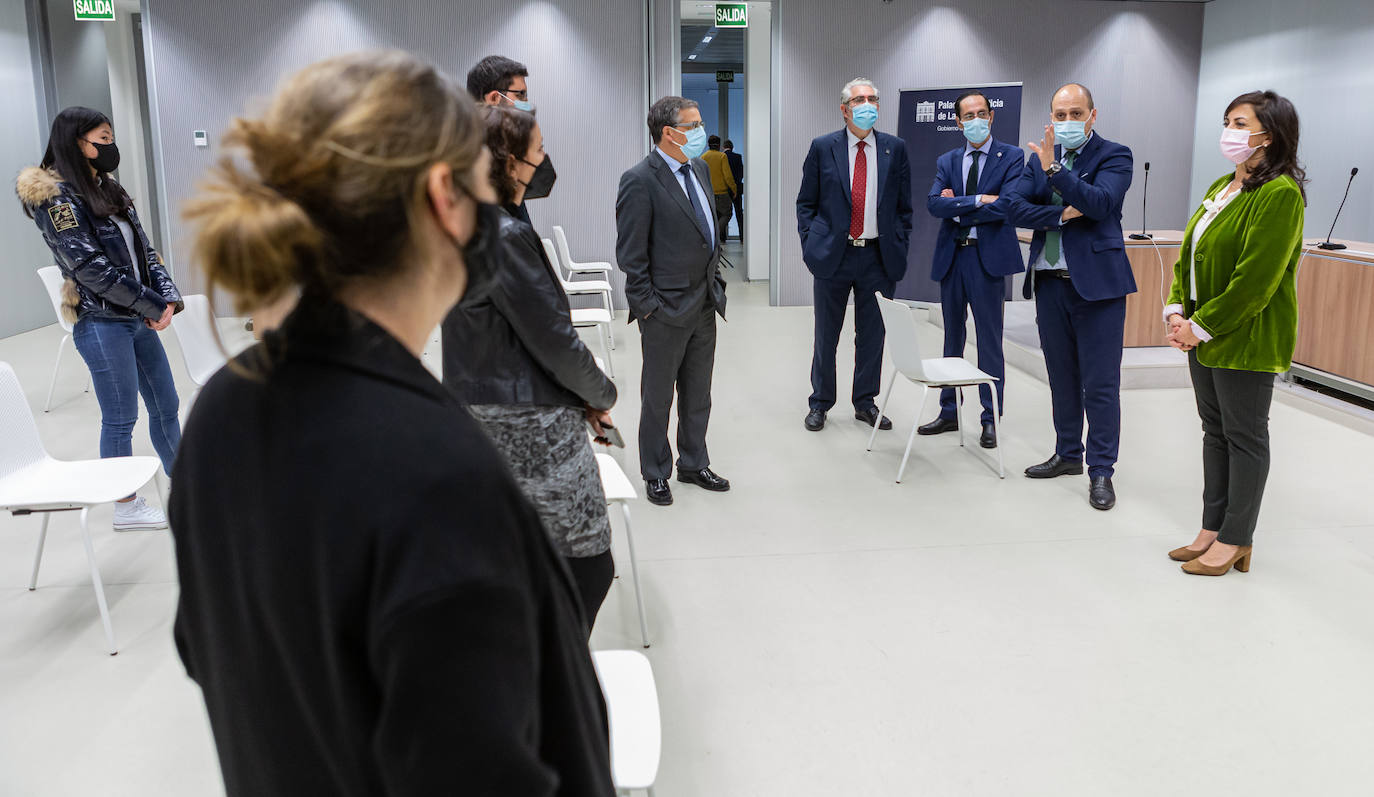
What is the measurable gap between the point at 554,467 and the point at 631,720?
Result: 2.33 ft

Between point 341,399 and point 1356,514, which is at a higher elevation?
point 341,399

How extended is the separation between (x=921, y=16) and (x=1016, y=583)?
726 cm

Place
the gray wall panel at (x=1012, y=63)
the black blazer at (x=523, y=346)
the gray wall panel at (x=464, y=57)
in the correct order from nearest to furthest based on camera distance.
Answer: the black blazer at (x=523, y=346) → the gray wall panel at (x=464, y=57) → the gray wall panel at (x=1012, y=63)

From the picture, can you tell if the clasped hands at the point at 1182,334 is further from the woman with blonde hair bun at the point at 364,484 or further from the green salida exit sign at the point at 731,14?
the green salida exit sign at the point at 731,14

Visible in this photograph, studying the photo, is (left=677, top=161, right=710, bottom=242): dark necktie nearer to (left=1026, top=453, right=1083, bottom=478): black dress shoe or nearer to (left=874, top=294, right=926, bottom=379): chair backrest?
(left=874, top=294, right=926, bottom=379): chair backrest

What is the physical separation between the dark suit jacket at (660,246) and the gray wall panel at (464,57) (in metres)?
4.97

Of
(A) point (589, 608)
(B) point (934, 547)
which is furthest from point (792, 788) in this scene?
(B) point (934, 547)

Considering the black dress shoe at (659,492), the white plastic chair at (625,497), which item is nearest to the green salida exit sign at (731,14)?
the black dress shoe at (659,492)

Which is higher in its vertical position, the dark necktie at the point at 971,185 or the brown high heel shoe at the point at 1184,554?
the dark necktie at the point at 971,185

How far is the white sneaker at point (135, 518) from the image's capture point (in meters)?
4.03

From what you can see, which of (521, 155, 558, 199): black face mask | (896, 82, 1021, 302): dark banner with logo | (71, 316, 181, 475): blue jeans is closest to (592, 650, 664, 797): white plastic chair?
(521, 155, 558, 199): black face mask

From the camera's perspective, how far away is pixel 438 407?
2.52ft

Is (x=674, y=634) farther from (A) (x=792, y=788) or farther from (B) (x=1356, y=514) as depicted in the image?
(B) (x=1356, y=514)

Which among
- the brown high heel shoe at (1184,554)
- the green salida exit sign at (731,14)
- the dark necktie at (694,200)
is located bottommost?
the brown high heel shoe at (1184,554)
